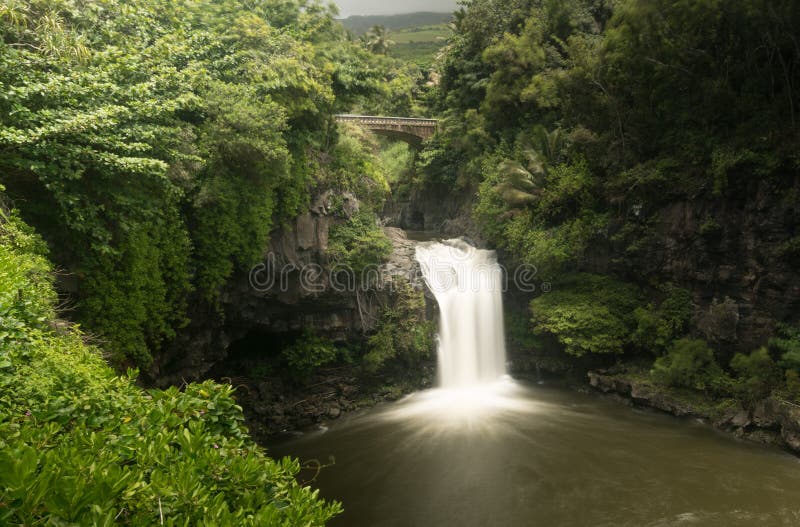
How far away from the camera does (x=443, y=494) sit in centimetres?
860

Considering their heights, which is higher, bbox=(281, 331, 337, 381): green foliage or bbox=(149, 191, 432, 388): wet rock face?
bbox=(149, 191, 432, 388): wet rock face

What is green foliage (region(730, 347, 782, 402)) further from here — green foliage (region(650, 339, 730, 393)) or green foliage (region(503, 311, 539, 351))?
green foliage (region(503, 311, 539, 351))

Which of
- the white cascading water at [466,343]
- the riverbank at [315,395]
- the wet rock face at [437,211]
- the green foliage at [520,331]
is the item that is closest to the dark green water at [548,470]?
the white cascading water at [466,343]

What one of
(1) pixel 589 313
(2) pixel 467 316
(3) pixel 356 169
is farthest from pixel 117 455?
(2) pixel 467 316

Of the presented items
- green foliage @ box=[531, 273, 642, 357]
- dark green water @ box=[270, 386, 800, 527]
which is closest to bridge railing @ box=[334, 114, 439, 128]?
green foliage @ box=[531, 273, 642, 357]

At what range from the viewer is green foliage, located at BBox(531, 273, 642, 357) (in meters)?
13.0

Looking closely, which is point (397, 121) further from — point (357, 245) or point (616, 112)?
point (616, 112)

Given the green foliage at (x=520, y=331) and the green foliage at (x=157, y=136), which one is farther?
the green foliage at (x=520, y=331)

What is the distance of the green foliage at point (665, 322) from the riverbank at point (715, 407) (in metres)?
0.88

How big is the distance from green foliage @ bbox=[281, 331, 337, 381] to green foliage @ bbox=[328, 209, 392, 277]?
7.98 ft

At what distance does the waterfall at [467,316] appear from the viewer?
49.4 feet

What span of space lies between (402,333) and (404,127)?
13.4 meters

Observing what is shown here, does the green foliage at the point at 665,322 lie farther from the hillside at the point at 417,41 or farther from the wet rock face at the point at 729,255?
the hillside at the point at 417,41

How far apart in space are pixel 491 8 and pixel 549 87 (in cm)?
656
